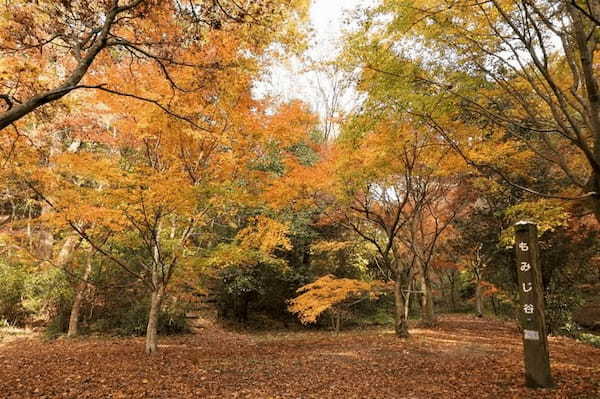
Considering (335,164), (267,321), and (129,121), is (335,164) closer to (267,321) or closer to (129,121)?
(129,121)

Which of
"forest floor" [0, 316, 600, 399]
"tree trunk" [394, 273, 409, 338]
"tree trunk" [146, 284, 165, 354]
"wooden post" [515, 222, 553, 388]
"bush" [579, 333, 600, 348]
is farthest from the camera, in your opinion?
"tree trunk" [394, 273, 409, 338]

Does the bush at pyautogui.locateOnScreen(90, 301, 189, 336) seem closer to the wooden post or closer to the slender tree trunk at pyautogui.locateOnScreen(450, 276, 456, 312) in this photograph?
the wooden post

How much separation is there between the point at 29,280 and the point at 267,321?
385 inches

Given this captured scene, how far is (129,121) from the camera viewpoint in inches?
321

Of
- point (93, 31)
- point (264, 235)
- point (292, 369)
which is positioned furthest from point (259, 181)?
point (93, 31)

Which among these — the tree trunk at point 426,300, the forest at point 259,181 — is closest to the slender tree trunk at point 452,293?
the forest at point 259,181

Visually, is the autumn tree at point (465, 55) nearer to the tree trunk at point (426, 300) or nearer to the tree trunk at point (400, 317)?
the tree trunk at point (400, 317)

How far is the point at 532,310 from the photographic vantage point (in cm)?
520

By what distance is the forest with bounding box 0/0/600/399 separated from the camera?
17.0 ft

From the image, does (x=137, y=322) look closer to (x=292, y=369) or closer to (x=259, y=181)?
(x=259, y=181)

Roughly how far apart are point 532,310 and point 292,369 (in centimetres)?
457

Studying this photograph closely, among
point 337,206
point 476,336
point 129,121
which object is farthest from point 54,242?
point 476,336

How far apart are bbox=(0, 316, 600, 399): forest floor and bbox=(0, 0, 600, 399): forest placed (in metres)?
0.07

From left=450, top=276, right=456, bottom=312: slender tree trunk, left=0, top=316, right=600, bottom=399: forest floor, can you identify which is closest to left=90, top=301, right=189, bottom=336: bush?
left=0, top=316, right=600, bottom=399: forest floor
